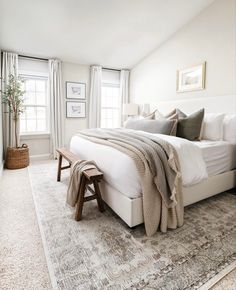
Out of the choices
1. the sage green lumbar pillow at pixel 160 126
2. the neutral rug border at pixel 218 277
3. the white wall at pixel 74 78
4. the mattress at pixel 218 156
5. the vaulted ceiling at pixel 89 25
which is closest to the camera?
the neutral rug border at pixel 218 277

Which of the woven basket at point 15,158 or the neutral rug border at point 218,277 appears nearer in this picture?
the neutral rug border at point 218,277

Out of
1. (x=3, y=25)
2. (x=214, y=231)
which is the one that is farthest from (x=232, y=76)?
(x=3, y=25)

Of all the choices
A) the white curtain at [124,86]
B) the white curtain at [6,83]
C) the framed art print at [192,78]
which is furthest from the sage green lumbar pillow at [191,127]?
the white curtain at [6,83]

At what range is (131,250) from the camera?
1480mm

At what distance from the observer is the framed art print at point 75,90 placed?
179 inches

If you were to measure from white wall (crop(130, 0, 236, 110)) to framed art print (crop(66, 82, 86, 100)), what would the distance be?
1684 millimetres

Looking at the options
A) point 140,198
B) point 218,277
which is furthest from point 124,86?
point 218,277

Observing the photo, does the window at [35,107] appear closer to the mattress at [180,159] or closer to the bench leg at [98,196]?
the mattress at [180,159]

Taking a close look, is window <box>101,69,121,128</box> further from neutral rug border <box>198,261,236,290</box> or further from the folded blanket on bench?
neutral rug border <box>198,261,236,290</box>

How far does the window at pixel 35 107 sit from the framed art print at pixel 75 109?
52 centimetres

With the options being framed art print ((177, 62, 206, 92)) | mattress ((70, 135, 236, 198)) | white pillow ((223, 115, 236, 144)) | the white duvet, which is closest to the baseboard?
mattress ((70, 135, 236, 198))

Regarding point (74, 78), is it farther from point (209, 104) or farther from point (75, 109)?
point (209, 104)

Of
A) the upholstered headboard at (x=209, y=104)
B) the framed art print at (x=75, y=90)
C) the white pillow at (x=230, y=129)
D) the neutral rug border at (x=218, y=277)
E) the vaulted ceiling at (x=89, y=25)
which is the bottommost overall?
the neutral rug border at (x=218, y=277)

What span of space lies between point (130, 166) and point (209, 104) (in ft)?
7.65
